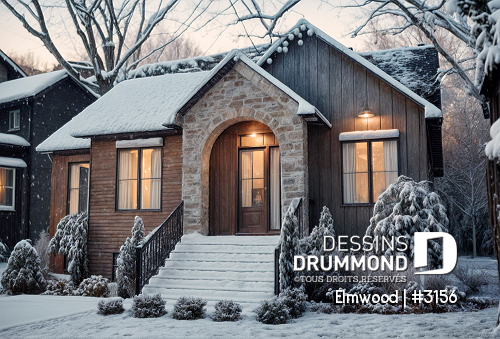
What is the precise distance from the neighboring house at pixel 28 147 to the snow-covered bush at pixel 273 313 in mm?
14854

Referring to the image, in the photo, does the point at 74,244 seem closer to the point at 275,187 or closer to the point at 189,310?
the point at 275,187

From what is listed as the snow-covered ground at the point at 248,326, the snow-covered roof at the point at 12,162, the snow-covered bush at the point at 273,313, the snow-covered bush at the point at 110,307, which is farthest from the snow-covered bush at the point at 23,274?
the snow-covered roof at the point at 12,162

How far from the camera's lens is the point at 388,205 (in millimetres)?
10133

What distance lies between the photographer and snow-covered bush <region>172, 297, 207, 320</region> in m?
7.80

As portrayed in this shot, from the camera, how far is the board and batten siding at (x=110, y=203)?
13445mm

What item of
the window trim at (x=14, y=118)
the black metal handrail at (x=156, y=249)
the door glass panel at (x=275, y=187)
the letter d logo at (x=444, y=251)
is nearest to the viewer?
the letter d logo at (x=444, y=251)

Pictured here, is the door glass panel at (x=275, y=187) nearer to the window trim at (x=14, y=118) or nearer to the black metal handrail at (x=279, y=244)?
the black metal handrail at (x=279, y=244)

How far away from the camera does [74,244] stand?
44.9 feet

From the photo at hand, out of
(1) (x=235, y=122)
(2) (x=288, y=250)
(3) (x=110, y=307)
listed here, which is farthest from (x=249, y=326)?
(1) (x=235, y=122)

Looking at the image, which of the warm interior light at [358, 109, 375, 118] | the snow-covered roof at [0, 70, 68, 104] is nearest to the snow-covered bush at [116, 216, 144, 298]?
the warm interior light at [358, 109, 375, 118]

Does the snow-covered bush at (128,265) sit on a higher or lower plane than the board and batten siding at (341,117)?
lower

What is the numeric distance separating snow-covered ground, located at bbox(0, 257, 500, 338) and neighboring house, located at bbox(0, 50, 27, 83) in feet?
61.9

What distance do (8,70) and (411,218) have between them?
22167mm

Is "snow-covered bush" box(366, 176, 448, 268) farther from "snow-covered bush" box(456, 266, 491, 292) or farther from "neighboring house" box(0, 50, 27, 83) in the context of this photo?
"neighboring house" box(0, 50, 27, 83)
